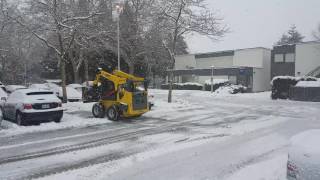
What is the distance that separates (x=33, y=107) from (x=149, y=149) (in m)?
6.62

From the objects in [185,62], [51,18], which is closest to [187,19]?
[51,18]

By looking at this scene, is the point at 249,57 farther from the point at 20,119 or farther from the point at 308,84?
the point at 20,119

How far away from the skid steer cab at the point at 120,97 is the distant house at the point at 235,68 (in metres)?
30.9

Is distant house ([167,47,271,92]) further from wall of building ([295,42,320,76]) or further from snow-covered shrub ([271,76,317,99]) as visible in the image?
snow-covered shrub ([271,76,317,99])

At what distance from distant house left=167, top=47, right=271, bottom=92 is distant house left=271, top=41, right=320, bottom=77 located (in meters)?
1.58

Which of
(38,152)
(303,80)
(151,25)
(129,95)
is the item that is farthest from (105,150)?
(303,80)

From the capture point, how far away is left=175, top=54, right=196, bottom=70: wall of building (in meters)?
60.5

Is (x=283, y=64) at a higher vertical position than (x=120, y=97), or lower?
higher

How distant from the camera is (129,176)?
802 centimetres

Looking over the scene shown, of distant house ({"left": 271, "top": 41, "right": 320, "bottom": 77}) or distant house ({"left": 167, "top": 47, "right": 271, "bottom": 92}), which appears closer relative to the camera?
distant house ({"left": 271, "top": 41, "right": 320, "bottom": 77})

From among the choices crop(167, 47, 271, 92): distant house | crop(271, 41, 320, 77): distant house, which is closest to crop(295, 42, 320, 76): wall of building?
crop(271, 41, 320, 77): distant house

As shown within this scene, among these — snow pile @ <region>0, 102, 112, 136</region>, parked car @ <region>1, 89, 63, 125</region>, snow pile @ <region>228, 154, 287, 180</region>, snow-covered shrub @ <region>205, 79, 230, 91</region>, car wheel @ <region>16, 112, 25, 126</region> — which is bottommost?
snow pile @ <region>228, 154, 287, 180</region>

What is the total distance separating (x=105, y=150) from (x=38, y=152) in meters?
1.75

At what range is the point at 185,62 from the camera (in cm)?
6166
